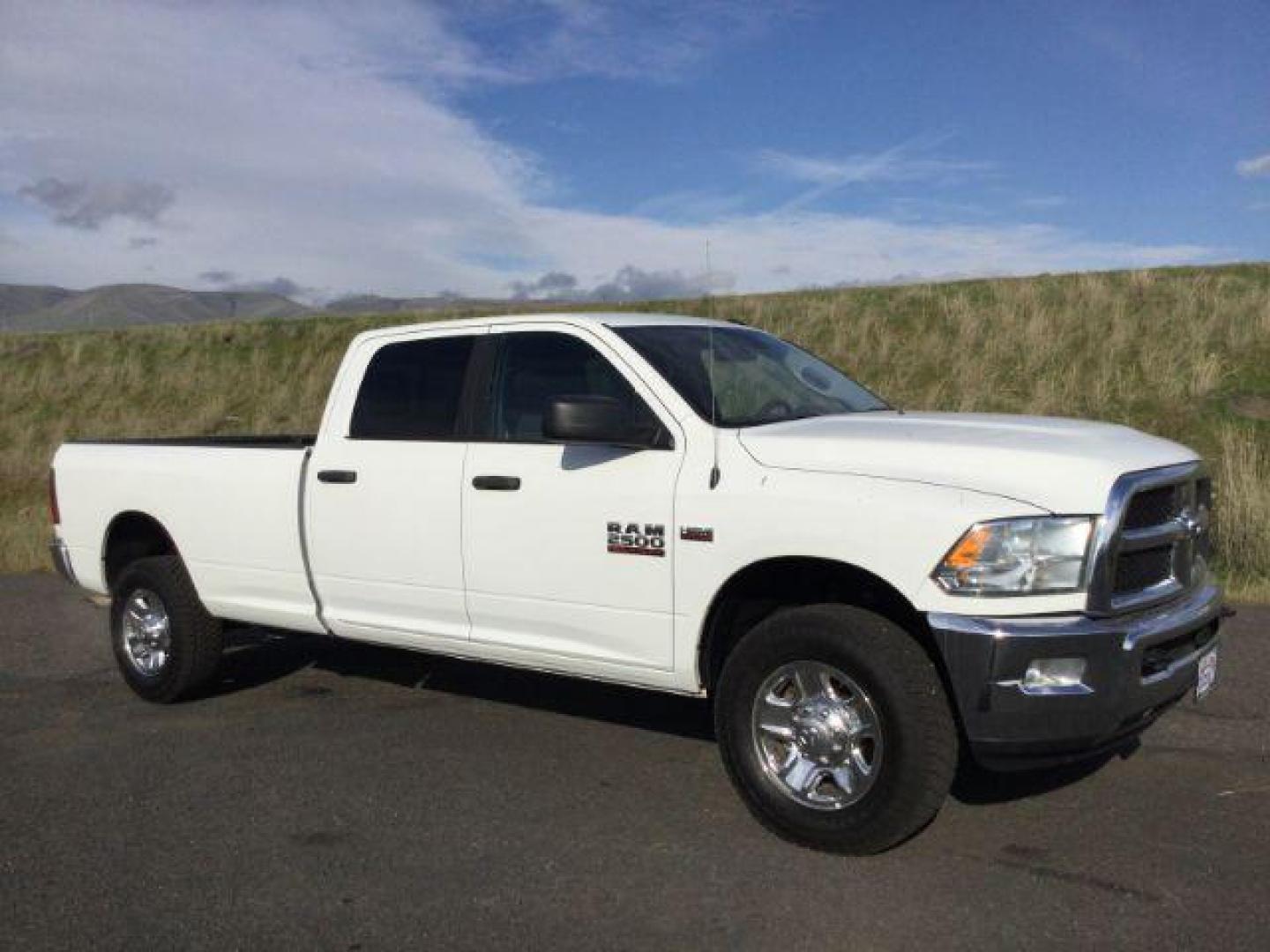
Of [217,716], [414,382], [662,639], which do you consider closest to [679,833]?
[662,639]

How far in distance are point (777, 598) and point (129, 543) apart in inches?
161

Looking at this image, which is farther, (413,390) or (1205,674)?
(413,390)

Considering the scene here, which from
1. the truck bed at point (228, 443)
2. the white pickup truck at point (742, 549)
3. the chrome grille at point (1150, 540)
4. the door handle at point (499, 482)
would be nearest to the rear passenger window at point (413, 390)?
the white pickup truck at point (742, 549)

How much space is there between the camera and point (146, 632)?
6.85m

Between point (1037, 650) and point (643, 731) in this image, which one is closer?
point (1037, 650)

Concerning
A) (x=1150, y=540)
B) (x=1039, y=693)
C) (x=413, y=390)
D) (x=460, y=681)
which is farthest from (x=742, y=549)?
(x=460, y=681)

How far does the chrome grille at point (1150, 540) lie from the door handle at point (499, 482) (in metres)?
2.32

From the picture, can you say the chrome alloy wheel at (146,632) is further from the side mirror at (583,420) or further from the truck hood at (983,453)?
the truck hood at (983,453)

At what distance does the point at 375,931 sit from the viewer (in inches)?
154

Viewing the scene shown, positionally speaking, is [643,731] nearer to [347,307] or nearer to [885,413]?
[885,413]

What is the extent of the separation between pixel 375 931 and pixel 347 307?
119 feet

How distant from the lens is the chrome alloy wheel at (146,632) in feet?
22.2

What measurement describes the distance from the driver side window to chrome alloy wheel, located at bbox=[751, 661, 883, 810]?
1.43m

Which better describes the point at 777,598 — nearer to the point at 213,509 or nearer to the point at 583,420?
the point at 583,420
